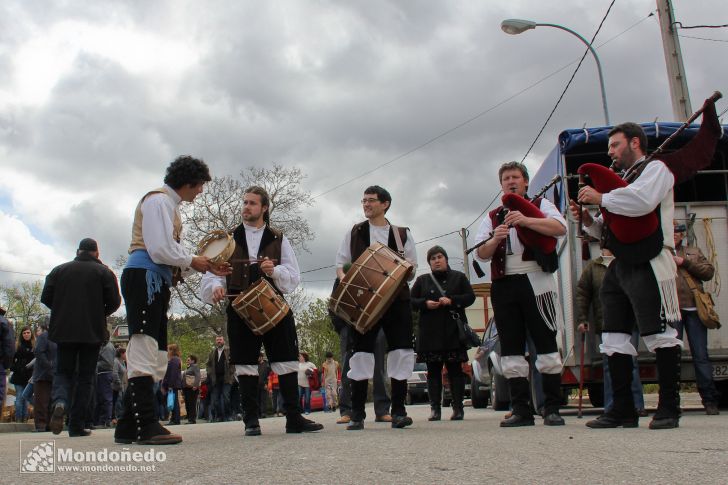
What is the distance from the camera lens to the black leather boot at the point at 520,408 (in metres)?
6.41

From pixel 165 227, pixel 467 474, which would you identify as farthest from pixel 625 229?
pixel 165 227

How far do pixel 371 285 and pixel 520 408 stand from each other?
1557 millimetres

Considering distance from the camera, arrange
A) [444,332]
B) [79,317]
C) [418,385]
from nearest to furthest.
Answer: [79,317]
[444,332]
[418,385]

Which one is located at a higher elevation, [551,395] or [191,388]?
[191,388]

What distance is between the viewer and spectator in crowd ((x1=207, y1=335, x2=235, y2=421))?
17.0 m

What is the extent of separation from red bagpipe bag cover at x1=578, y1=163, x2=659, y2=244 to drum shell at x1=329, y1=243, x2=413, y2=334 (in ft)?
5.56

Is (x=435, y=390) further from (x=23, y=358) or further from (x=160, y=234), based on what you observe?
(x=23, y=358)

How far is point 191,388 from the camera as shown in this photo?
18.3m

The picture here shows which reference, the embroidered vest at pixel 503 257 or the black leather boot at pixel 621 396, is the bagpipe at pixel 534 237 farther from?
the black leather boot at pixel 621 396

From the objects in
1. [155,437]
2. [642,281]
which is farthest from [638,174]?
[155,437]

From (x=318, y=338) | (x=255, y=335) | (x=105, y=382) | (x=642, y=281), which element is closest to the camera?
(x=642, y=281)

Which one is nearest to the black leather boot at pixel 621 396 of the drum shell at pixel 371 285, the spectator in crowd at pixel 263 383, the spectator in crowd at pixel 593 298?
the drum shell at pixel 371 285

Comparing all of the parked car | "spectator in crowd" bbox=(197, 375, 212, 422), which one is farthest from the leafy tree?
"spectator in crowd" bbox=(197, 375, 212, 422)

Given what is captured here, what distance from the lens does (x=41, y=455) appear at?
412cm
